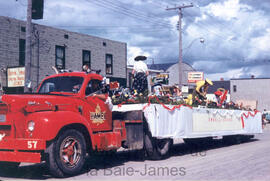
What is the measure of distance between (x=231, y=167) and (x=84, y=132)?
139 inches

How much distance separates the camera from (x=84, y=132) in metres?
8.09

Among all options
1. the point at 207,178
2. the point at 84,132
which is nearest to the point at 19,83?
the point at 84,132

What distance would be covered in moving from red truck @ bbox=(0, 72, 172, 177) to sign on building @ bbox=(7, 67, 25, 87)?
42.6 feet

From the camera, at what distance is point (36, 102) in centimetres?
746

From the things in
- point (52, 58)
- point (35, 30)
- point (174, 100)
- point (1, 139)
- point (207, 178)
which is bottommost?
point (207, 178)

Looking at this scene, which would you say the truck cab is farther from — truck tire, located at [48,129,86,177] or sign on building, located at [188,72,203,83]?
sign on building, located at [188,72,203,83]

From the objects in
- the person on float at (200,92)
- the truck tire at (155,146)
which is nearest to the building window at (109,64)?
the person on float at (200,92)

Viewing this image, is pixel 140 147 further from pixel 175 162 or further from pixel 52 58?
pixel 52 58

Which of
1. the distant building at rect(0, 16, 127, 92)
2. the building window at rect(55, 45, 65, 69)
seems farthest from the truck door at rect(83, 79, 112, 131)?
the building window at rect(55, 45, 65, 69)

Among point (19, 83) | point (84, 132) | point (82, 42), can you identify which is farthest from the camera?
point (82, 42)

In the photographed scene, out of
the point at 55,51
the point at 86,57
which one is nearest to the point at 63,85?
the point at 55,51

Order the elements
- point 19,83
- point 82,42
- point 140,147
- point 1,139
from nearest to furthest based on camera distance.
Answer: point 1,139 → point 140,147 → point 19,83 → point 82,42

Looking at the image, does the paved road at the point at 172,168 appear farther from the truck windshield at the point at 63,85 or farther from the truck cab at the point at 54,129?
the truck windshield at the point at 63,85

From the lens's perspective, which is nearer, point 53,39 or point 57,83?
point 57,83
